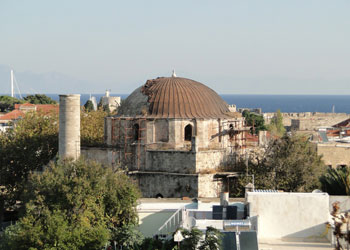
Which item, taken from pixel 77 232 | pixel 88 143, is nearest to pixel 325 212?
pixel 77 232

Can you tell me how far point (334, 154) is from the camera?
5281 cm

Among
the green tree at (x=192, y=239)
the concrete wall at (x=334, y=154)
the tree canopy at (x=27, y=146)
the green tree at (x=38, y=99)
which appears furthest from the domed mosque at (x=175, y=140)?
the green tree at (x=38, y=99)

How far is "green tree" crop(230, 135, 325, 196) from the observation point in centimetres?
3744

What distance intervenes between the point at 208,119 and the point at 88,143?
770cm

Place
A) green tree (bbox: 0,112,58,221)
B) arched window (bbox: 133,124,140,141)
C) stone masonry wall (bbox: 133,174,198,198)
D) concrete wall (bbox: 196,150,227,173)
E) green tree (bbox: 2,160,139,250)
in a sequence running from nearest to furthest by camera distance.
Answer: green tree (bbox: 2,160,139,250) → stone masonry wall (bbox: 133,174,198,198) → concrete wall (bbox: 196,150,227,173) → arched window (bbox: 133,124,140,141) → green tree (bbox: 0,112,58,221)

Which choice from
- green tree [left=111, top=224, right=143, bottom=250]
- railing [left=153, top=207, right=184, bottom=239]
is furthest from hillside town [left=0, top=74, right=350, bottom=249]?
green tree [left=111, top=224, right=143, bottom=250]

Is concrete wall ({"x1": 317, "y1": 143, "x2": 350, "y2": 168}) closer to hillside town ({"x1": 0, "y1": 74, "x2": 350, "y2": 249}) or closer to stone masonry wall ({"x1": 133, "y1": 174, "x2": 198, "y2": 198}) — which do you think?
hillside town ({"x1": 0, "y1": 74, "x2": 350, "y2": 249})

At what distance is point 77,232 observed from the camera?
27.5 meters

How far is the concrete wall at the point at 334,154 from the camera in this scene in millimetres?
52562

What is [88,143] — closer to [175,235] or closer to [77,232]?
[77,232]

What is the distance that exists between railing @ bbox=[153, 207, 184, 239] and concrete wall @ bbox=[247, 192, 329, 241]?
3.29m

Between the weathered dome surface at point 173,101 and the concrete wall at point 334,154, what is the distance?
14572mm

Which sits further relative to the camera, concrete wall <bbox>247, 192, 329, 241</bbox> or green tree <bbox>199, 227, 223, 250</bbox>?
concrete wall <bbox>247, 192, 329, 241</bbox>

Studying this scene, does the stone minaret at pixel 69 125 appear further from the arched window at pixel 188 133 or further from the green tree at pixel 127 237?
the green tree at pixel 127 237
